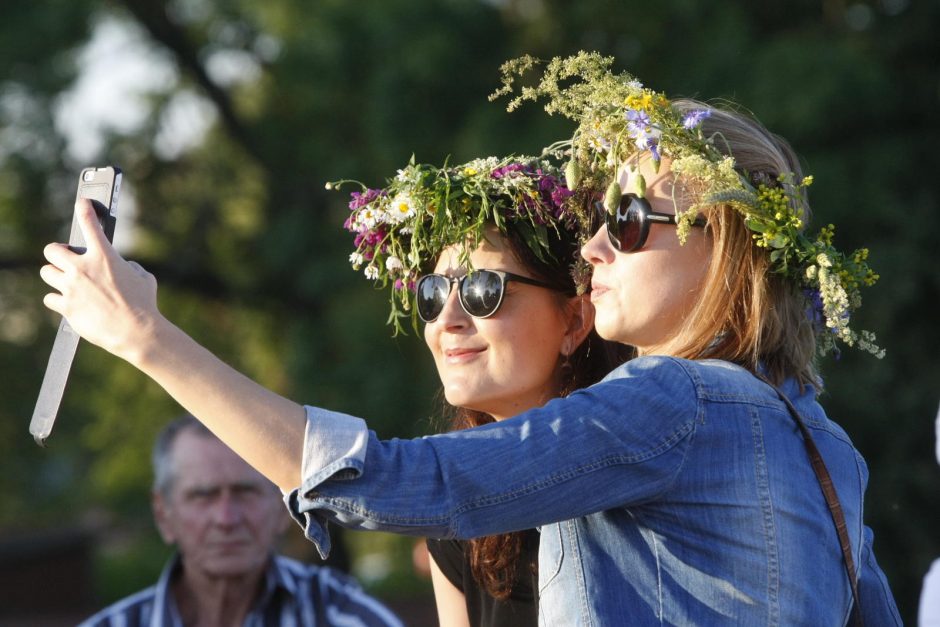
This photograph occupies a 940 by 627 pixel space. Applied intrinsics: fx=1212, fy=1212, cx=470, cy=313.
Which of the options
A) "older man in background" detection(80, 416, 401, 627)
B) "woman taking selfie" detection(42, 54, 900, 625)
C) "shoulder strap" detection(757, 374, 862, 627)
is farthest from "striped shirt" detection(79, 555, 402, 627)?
"shoulder strap" detection(757, 374, 862, 627)

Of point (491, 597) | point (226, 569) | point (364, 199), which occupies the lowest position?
point (491, 597)

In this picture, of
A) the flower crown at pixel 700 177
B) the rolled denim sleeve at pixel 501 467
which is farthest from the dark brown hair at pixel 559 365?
the rolled denim sleeve at pixel 501 467

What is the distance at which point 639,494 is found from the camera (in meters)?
1.90

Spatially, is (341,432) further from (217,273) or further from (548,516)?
(217,273)

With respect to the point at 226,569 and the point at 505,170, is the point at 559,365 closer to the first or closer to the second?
the point at 505,170

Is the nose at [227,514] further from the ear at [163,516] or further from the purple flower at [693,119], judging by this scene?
the purple flower at [693,119]

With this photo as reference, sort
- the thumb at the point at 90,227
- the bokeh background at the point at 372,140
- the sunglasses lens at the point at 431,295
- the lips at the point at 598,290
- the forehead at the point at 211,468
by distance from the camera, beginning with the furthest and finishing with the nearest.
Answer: the bokeh background at the point at 372,140 < the forehead at the point at 211,468 < the sunglasses lens at the point at 431,295 < the lips at the point at 598,290 < the thumb at the point at 90,227

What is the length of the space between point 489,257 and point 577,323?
272 millimetres

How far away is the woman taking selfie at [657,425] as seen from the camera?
1798mm

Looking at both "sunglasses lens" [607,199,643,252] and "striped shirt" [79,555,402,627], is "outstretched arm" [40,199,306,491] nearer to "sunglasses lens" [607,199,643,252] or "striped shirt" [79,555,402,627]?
"sunglasses lens" [607,199,643,252]

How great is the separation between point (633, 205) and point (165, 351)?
0.96 metres

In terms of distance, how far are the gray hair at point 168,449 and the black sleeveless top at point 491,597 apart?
1.96 meters

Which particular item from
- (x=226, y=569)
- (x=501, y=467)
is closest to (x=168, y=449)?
(x=226, y=569)

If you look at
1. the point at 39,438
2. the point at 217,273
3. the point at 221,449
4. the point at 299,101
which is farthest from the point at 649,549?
the point at 217,273
